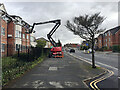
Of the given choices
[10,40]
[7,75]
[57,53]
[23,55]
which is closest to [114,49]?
[57,53]

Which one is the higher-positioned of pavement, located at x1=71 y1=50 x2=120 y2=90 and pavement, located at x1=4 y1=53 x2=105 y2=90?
pavement, located at x1=4 y1=53 x2=105 y2=90

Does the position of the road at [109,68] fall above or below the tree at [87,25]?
below

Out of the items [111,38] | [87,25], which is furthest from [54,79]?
[111,38]

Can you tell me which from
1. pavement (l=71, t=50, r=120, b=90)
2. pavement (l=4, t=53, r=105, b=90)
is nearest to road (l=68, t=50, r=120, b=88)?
pavement (l=71, t=50, r=120, b=90)

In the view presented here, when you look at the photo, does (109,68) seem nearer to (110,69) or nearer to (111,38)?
(110,69)

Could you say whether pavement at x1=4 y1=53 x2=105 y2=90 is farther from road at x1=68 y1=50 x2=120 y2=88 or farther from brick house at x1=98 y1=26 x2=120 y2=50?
brick house at x1=98 y1=26 x2=120 y2=50

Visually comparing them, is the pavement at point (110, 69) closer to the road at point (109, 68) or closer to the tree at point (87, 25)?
the road at point (109, 68)

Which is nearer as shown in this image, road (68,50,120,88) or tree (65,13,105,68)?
road (68,50,120,88)

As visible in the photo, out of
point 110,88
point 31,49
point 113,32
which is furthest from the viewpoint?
point 113,32

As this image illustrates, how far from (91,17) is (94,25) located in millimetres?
688

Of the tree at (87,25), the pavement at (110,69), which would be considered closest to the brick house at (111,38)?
the pavement at (110,69)

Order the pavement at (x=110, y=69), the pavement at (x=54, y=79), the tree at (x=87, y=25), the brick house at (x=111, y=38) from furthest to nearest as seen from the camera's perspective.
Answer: the brick house at (x=111, y=38) → the tree at (x=87, y=25) → the pavement at (x=110, y=69) → the pavement at (x=54, y=79)

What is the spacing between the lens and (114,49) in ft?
129

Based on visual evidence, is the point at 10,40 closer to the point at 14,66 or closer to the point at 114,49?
the point at 14,66
